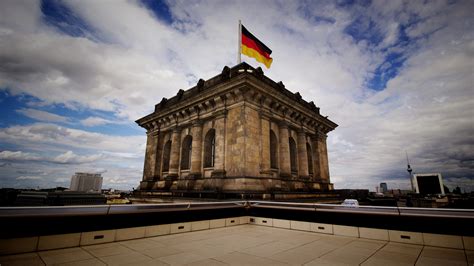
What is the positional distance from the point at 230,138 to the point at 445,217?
12.4 m

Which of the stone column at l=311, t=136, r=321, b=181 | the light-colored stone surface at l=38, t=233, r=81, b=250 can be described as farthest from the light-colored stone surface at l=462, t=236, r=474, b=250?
the stone column at l=311, t=136, r=321, b=181

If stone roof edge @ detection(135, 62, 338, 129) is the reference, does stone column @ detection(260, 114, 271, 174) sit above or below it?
below

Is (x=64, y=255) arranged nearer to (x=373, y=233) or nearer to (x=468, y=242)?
(x=373, y=233)

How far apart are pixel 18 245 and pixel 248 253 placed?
472 centimetres

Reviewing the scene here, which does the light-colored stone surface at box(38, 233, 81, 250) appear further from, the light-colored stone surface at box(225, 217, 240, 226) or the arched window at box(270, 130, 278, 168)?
the arched window at box(270, 130, 278, 168)

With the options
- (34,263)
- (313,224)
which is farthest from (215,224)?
(34,263)

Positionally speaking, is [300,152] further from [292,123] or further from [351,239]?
[351,239]

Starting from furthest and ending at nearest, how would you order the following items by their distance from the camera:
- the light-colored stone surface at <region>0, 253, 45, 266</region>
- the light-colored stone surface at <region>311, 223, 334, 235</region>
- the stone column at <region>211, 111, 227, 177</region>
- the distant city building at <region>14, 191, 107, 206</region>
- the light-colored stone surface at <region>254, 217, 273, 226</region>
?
1. the distant city building at <region>14, 191, 107, 206</region>
2. the stone column at <region>211, 111, 227, 177</region>
3. the light-colored stone surface at <region>254, 217, 273, 226</region>
4. the light-colored stone surface at <region>311, 223, 334, 235</region>
5. the light-colored stone surface at <region>0, 253, 45, 266</region>

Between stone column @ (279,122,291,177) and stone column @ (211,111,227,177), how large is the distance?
548 centimetres

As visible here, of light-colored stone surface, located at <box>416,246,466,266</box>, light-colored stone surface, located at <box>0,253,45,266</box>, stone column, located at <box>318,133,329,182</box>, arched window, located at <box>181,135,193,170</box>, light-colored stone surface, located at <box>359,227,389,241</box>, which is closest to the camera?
light-colored stone surface, located at <box>0,253,45,266</box>

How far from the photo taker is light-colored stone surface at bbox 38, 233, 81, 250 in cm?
448

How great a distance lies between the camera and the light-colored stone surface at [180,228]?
649 cm

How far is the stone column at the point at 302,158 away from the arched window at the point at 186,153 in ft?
36.2

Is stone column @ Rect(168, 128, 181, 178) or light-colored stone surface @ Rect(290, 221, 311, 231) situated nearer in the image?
light-colored stone surface @ Rect(290, 221, 311, 231)
